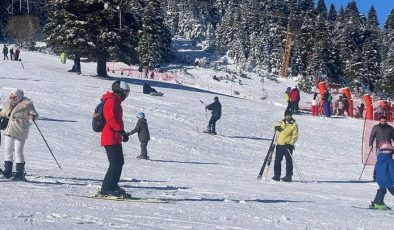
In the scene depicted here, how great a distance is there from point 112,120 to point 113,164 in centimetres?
67

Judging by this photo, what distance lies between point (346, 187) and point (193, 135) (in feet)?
30.7

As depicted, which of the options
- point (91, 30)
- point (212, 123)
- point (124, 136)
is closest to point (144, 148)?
point (212, 123)

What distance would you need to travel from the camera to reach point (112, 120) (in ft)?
29.8

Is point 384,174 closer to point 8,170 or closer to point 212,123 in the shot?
point 8,170

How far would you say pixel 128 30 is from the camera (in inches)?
1651

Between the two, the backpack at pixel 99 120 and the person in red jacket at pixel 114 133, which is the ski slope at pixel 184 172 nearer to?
the person in red jacket at pixel 114 133

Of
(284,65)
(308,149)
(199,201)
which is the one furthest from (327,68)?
(199,201)

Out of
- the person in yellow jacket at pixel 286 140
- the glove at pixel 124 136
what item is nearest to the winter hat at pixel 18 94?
the glove at pixel 124 136

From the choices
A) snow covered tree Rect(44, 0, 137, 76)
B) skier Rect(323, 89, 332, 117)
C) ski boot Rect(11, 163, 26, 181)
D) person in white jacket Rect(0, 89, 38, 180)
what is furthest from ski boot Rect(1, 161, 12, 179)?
snow covered tree Rect(44, 0, 137, 76)

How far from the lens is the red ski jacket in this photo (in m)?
9.06

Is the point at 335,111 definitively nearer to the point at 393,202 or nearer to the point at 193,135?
the point at 193,135

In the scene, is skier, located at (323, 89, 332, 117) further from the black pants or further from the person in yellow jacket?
the black pants

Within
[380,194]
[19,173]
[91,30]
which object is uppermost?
[91,30]

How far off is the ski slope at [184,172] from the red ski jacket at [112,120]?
857 mm
